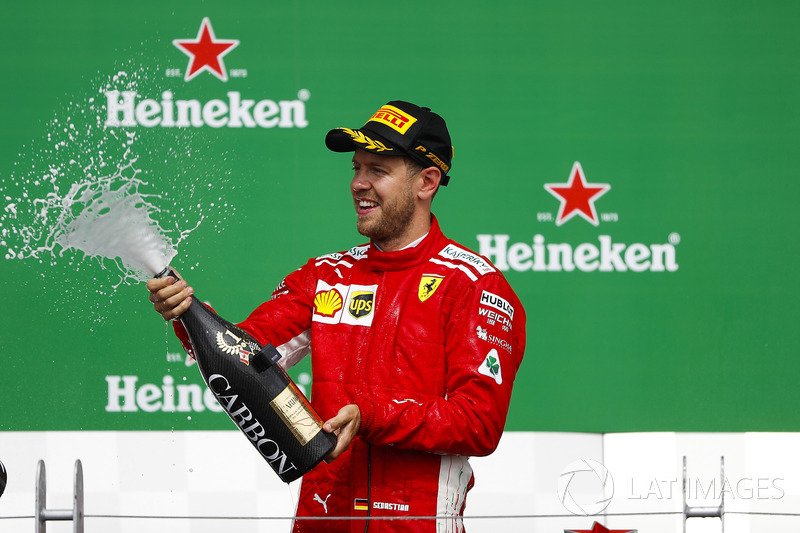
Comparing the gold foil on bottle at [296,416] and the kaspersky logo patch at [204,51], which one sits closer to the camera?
the gold foil on bottle at [296,416]

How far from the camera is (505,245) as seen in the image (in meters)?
2.49

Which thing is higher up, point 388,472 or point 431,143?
point 431,143

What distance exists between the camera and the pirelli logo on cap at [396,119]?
1516 millimetres

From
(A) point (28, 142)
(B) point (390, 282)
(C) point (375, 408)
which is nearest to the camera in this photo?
(C) point (375, 408)

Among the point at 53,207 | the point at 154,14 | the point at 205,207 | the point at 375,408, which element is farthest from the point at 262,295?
the point at 375,408

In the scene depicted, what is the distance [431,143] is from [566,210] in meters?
1.03

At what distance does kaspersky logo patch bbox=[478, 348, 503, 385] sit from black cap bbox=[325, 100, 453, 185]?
0.37 metres

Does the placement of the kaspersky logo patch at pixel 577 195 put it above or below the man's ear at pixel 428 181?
above

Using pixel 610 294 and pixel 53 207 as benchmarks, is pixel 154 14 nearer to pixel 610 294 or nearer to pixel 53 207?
pixel 53 207
